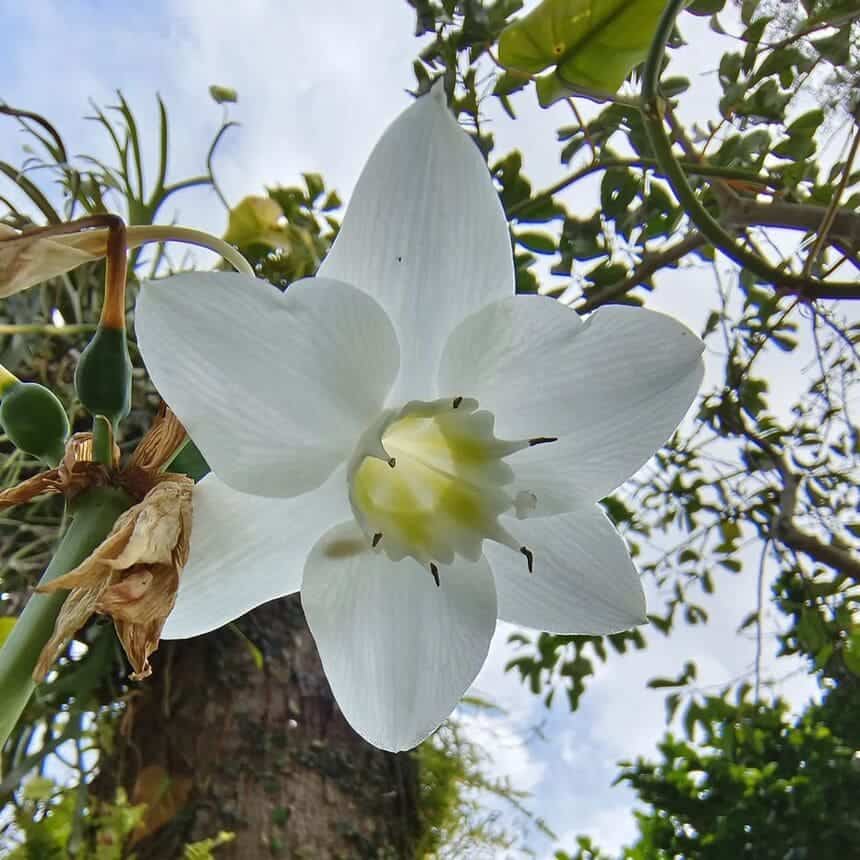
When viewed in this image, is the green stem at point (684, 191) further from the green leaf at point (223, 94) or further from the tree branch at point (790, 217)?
the green leaf at point (223, 94)

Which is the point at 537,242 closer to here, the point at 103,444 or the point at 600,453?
the point at 600,453

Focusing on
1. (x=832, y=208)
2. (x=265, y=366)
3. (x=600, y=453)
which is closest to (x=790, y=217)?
(x=832, y=208)

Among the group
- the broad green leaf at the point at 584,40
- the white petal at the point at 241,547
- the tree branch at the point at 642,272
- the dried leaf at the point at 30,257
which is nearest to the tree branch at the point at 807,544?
the tree branch at the point at 642,272

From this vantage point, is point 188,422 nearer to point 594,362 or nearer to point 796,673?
point 594,362

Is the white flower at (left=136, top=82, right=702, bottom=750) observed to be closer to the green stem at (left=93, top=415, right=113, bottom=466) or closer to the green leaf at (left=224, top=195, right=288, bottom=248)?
the green stem at (left=93, top=415, right=113, bottom=466)

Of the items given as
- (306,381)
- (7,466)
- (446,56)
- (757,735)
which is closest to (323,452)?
(306,381)
